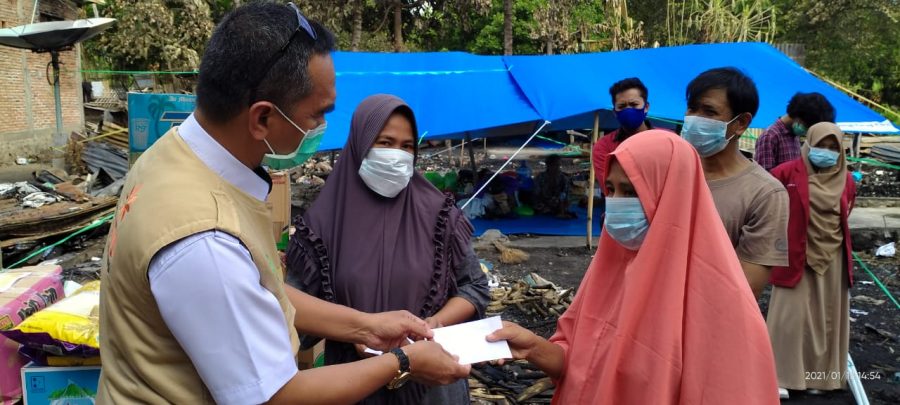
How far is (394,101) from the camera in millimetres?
2100

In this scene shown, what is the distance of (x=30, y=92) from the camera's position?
49.4 feet

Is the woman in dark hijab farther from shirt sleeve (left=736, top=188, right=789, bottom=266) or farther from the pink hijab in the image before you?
shirt sleeve (left=736, top=188, right=789, bottom=266)

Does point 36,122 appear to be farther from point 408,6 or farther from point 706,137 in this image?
point 706,137

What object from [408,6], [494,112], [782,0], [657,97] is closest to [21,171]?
[408,6]

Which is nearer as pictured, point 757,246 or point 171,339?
point 171,339

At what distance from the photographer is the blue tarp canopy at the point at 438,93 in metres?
7.46

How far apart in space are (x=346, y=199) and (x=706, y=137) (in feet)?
5.77

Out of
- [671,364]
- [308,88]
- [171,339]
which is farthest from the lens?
[671,364]

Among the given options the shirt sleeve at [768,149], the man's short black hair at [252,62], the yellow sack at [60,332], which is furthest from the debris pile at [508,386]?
the man's short black hair at [252,62]

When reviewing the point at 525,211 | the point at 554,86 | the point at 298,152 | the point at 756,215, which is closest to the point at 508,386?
the point at 756,215

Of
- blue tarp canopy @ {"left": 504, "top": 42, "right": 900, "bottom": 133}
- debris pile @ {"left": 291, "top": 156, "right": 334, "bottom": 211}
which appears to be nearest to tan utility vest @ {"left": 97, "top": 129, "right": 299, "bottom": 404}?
blue tarp canopy @ {"left": 504, "top": 42, "right": 900, "bottom": 133}

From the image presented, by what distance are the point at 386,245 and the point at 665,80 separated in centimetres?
691

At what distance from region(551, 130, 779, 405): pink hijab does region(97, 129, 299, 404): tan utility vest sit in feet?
3.21

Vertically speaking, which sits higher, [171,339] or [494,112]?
[494,112]
